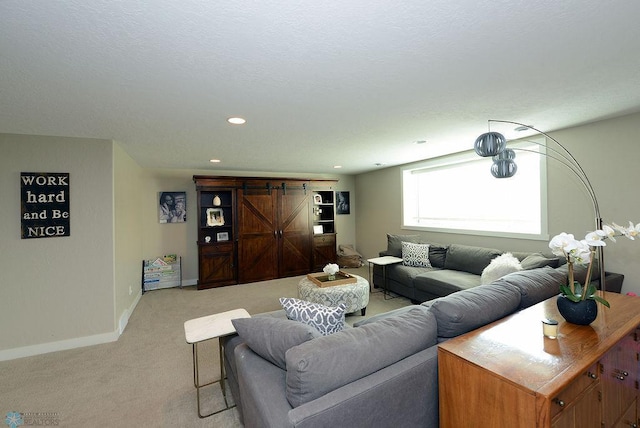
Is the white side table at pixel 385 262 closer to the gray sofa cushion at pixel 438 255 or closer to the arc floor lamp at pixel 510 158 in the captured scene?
the gray sofa cushion at pixel 438 255

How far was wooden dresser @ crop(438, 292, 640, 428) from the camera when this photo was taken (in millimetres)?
1081

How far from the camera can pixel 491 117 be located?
109 inches

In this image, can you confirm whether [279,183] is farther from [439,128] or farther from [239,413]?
[239,413]

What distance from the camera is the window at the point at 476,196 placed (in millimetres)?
3736

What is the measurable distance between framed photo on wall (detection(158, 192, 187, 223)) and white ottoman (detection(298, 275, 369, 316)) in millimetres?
3287

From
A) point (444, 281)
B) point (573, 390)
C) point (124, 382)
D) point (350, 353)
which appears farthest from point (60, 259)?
point (444, 281)

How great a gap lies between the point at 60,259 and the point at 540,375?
4.18 meters

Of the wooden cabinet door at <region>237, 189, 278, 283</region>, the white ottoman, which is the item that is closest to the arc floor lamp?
the white ottoman

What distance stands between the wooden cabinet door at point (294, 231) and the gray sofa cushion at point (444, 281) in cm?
274

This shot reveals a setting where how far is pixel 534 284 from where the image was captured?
2047 millimetres

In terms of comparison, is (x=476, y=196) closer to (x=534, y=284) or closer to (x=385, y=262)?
(x=385, y=262)

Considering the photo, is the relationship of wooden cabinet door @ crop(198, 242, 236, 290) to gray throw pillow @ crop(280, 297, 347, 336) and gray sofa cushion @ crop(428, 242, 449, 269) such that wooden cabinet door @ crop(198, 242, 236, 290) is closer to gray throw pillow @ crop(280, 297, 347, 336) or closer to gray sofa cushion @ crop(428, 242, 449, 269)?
gray sofa cushion @ crop(428, 242, 449, 269)

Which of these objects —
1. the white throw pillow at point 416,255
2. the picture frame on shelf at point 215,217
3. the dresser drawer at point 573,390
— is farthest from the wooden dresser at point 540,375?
the picture frame on shelf at point 215,217

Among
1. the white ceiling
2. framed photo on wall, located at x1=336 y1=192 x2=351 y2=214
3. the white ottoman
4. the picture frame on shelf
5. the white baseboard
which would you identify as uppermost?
→ the white ceiling
